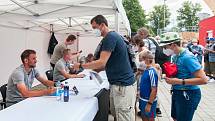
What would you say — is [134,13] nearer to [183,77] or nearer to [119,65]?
[119,65]

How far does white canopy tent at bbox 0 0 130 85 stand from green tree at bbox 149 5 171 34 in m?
42.8

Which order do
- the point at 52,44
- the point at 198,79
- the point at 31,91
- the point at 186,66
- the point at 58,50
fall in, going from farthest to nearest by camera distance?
the point at 52,44
the point at 58,50
the point at 31,91
the point at 186,66
the point at 198,79

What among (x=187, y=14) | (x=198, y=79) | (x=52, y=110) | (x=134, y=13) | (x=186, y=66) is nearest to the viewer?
(x=52, y=110)

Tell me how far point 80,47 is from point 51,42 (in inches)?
140

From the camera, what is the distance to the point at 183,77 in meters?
3.08

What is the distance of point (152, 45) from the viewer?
6277 millimetres

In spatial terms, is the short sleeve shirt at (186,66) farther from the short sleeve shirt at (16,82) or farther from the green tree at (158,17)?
the green tree at (158,17)

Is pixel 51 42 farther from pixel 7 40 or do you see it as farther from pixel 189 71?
pixel 189 71

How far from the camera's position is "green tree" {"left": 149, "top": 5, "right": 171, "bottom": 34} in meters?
54.7

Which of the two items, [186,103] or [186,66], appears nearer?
[186,66]

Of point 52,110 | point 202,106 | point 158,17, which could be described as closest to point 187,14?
point 158,17

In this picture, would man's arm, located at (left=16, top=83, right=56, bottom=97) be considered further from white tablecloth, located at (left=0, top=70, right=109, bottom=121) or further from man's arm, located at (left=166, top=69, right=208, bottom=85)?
man's arm, located at (left=166, top=69, right=208, bottom=85)

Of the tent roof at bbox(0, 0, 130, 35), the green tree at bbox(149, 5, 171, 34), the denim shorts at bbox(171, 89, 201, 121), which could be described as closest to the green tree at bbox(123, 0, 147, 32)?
the green tree at bbox(149, 5, 171, 34)

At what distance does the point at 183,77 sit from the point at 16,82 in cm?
196
